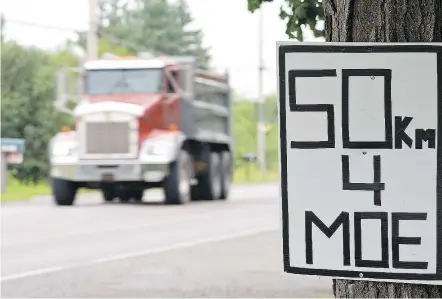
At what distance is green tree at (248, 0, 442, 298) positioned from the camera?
3650 millimetres

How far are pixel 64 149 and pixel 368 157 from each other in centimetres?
2196

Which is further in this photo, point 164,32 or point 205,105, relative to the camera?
point 164,32

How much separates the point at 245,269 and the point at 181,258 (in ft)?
4.55

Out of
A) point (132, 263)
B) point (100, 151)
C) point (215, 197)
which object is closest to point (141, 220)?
point (100, 151)

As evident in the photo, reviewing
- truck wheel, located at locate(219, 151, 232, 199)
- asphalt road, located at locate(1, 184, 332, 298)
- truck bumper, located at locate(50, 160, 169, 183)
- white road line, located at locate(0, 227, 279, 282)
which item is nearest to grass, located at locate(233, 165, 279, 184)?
truck wheel, located at locate(219, 151, 232, 199)

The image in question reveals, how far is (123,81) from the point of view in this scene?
26.1m

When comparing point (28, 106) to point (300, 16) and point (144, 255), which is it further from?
point (300, 16)

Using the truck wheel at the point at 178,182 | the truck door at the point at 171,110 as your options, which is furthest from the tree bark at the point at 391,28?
the truck door at the point at 171,110


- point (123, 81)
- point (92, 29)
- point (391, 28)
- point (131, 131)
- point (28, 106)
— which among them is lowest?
point (131, 131)

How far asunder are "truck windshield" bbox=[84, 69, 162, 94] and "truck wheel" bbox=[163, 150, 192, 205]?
1624 millimetres

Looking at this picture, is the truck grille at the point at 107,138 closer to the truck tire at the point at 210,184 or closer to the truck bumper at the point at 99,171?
the truck bumper at the point at 99,171

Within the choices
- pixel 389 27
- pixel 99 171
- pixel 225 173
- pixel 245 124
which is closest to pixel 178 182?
pixel 99 171

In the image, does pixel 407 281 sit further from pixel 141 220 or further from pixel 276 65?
pixel 141 220

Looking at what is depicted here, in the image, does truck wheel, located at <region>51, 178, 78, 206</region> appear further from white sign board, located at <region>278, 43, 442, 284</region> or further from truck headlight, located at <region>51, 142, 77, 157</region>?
white sign board, located at <region>278, 43, 442, 284</region>
